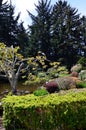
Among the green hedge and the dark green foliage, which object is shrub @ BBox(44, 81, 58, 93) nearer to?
the green hedge

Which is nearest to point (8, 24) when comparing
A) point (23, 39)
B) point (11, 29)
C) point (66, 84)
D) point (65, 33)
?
point (11, 29)

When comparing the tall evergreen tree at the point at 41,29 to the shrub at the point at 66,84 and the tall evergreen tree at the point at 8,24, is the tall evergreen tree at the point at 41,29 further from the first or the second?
the shrub at the point at 66,84

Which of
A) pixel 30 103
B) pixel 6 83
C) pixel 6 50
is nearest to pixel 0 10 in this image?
pixel 6 83

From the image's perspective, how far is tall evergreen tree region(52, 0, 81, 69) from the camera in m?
36.3

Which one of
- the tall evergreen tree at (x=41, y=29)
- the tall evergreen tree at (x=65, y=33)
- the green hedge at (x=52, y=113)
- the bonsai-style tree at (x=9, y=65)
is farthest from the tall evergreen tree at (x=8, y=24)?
the green hedge at (x=52, y=113)

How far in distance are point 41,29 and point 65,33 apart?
246 cm

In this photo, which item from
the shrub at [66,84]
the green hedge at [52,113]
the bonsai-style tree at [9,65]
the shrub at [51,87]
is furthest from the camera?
the shrub at [66,84]

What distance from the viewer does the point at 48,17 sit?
38781 millimetres

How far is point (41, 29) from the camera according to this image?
122ft

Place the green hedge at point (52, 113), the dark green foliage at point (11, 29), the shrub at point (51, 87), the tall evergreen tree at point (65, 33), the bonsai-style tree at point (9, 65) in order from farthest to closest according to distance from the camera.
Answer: the dark green foliage at point (11, 29), the tall evergreen tree at point (65, 33), the shrub at point (51, 87), the bonsai-style tree at point (9, 65), the green hedge at point (52, 113)

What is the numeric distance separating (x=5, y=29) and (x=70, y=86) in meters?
21.4

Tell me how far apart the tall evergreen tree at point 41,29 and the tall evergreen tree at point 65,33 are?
0.61 meters

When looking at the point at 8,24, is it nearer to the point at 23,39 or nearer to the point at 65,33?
the point at 23,39

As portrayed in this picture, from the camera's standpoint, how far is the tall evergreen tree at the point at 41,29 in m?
36.5
